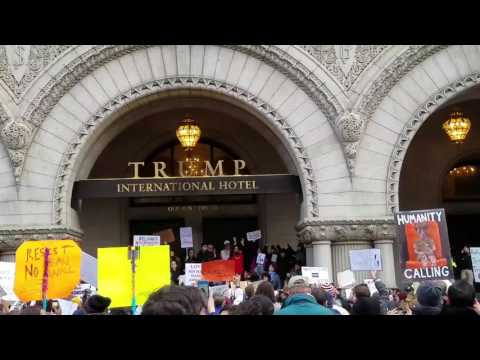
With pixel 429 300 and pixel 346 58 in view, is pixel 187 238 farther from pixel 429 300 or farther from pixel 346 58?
pixel 429 300

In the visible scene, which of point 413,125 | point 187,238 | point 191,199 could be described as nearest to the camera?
point 413,125

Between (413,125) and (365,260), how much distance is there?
4787 millimetres

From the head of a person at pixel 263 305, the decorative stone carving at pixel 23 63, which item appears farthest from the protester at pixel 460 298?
the decorative stone carving at pixel 23 63

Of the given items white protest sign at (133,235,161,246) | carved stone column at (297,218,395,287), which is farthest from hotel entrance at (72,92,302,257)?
carved stone column at (297,218,395,287)

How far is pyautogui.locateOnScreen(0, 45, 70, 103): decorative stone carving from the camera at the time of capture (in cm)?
1639

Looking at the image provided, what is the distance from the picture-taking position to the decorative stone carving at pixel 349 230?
15.9 meters

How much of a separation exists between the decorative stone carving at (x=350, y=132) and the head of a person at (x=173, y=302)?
12.5m

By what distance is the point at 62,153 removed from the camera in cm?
1628

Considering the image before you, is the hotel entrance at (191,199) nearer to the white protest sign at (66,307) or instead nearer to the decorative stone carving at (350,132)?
the decorative stone carving at (350,132)

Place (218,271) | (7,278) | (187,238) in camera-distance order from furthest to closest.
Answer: (187,238) < (218,271) < (7,278)

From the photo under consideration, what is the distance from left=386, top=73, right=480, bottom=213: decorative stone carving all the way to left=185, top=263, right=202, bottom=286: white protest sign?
5487 mm

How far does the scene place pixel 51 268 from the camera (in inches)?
340

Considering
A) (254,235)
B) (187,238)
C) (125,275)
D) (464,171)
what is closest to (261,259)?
(254,235)
